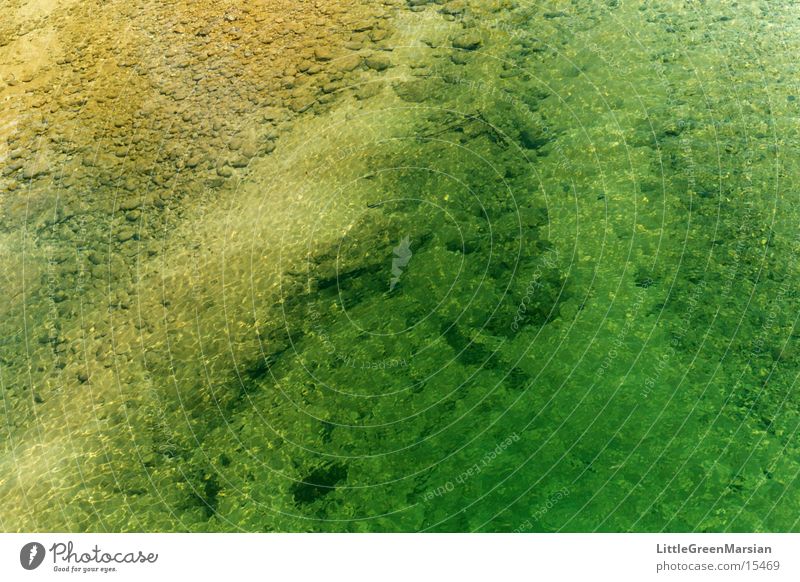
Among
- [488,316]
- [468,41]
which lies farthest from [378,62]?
[488,316]

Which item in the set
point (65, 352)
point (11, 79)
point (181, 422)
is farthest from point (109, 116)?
point (181, 422)

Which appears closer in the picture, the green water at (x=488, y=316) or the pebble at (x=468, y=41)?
the green water at (x=488, y=316)

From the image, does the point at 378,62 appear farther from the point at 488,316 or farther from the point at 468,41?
the point at 488,316

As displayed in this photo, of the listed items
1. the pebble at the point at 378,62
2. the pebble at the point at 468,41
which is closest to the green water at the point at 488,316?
the pebble at the point at 468,41

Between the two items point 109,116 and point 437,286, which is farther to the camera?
point 109,116
